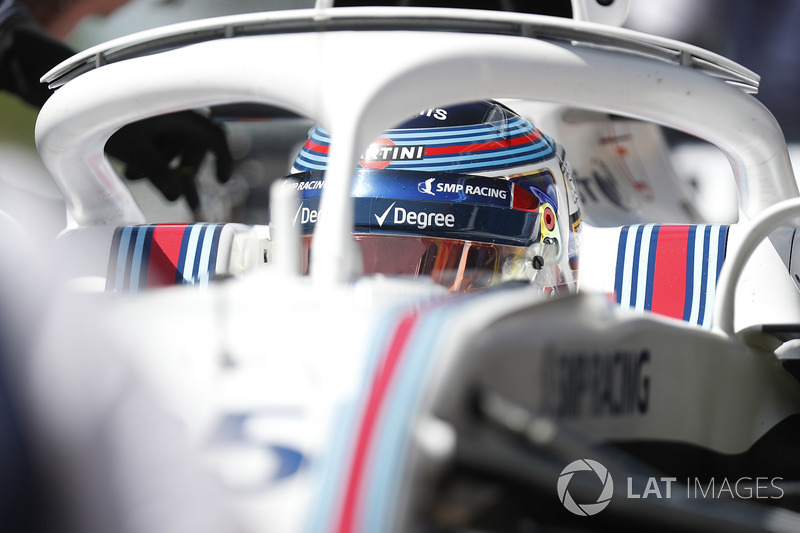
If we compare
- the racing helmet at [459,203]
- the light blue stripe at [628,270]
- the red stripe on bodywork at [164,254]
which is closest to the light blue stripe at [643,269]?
the light blue stripe at [628,270]

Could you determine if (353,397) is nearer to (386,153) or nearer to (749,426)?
(749,426)

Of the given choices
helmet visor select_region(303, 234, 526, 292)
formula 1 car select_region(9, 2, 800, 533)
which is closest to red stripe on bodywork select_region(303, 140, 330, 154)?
formula 1 car select_region(9, 2, 800, 533)

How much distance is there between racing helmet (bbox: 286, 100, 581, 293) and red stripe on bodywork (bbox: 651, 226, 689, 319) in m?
0.29

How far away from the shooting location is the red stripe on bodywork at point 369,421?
596mm

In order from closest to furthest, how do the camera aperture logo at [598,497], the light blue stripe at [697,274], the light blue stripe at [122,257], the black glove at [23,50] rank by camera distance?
1. the camera aperture logo at [598,497]
2. the light blue stripe at [697,274]
3. the light blue stripe at [122,257]
4. the black glove at [23,50]

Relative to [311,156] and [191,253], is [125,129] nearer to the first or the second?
[191,253]

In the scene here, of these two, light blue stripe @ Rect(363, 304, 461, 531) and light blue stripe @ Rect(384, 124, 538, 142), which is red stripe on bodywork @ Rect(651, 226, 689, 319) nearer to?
light blue stripe @ Rect(384, 124, 538, 142)

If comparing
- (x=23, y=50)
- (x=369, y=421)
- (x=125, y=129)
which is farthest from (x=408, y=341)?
(x=23, y=50)

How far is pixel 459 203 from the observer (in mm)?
1592

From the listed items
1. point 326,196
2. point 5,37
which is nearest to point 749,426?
point 326,196

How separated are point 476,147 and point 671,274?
23.9 inches

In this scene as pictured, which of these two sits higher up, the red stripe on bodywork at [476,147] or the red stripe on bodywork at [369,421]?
the red stripe on bodywork at [476,147]

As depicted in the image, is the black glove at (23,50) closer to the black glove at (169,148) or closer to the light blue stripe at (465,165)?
the black glove at (169,148)

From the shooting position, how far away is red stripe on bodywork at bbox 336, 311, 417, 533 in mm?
596
